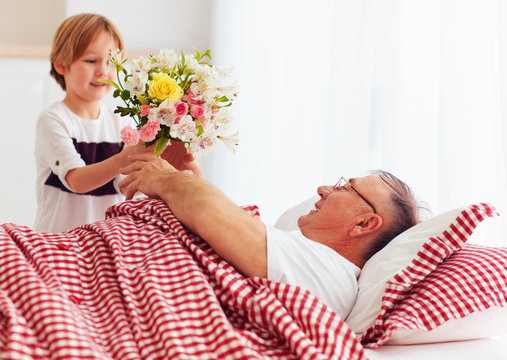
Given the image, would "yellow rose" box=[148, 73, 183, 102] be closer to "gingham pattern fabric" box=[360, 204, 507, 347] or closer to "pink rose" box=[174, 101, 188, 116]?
"pink rose" box=[174, 101, 188, 116]

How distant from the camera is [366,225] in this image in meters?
1.73

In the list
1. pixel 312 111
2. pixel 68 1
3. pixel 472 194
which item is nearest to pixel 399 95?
pixel 472 194

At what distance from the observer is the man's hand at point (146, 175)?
1.81 meters

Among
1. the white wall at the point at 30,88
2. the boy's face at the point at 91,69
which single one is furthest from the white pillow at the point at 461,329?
the white wall at the point at 30,88

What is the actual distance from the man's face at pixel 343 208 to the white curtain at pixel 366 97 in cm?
22

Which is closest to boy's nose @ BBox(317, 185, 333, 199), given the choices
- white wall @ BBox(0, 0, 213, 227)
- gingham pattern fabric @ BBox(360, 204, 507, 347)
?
gingham pattern fabric @ BBox(360, 204, 507, 347)

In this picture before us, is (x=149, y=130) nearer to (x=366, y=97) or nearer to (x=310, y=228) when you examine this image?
(x=310, y=228)

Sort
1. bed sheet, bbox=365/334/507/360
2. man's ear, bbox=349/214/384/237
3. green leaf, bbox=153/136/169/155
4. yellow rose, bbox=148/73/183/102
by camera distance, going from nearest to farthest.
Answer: bed sheet, bbox=365/334/507/360 < man's ear, bbox=349/214/384/237 < yellow rose, bbox=148/73/183/102 < green leaf, bbox=153/136/169/155

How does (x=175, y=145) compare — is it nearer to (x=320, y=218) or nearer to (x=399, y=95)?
(x=320, y=218)

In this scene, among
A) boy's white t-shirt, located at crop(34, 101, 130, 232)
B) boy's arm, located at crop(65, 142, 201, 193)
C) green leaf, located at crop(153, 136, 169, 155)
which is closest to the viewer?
green leaf, located at crop(153, 136, 169, 155)

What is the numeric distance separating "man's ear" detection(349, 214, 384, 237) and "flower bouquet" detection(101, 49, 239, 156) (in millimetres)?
545

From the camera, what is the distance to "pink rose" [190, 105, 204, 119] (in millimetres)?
1903

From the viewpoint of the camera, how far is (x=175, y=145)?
7.43 ft

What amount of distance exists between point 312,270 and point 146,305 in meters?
0.41
